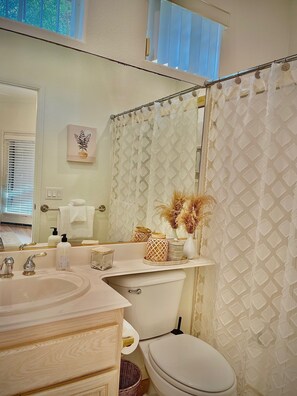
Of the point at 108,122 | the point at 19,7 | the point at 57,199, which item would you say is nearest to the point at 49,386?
the point at 57,199

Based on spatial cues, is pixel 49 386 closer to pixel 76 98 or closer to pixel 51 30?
pixel 76 98

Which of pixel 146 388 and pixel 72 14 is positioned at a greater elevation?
pixel 72 14

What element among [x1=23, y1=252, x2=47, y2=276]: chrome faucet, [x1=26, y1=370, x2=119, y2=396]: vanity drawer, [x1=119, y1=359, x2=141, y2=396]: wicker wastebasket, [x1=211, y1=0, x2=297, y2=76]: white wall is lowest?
[x1=119, y1=359, x2=141, y2=396]: wicker wastebasket

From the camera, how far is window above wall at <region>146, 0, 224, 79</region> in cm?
172

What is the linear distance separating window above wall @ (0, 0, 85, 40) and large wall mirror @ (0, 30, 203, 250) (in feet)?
0.29

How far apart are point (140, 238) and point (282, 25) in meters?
2.01

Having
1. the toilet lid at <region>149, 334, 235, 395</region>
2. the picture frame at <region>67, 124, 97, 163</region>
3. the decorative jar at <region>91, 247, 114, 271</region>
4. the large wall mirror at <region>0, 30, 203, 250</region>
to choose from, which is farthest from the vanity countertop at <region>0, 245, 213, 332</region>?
the picture frame at <region>67, 124, 97, 163</region>

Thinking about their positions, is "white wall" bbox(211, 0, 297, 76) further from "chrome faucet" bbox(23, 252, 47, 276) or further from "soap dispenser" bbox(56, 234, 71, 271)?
"chrome faucet" bbox(23, 252, 47, 276)

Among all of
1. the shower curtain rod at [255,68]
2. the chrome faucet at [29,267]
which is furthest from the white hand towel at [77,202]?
the shower curtain rod at [255,68]

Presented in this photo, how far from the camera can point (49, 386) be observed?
1011 mm

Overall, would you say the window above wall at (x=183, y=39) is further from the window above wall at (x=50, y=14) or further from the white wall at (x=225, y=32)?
→ the window above wall at (x=50, y=14)

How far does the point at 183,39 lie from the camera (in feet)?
6.16

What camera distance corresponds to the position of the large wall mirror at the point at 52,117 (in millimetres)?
1337

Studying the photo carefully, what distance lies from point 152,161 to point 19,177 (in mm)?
825
